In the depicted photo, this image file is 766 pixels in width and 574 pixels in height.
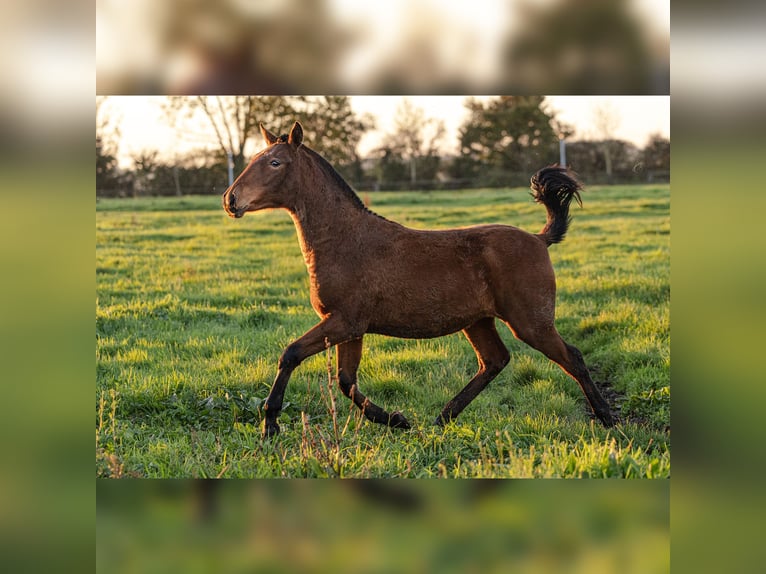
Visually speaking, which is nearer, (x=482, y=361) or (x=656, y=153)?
(x=482, y=361)

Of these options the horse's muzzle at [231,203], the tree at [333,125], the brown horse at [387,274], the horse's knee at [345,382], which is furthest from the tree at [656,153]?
the horse's muzzle at [231,203]

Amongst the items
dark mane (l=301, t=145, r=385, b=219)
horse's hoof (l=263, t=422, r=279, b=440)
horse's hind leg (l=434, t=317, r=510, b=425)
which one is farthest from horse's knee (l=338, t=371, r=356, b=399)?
dark mane (l=301, t=145, r=385, b=219)

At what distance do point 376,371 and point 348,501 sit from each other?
4.58 m

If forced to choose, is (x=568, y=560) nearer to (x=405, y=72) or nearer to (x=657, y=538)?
(x=657, y=538)

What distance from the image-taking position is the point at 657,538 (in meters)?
2.14

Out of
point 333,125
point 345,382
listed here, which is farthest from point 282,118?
point 345,382

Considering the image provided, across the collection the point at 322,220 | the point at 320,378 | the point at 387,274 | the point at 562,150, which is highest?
the point at 562,150

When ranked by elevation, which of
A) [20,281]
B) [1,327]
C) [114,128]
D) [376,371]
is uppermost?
[114,128]

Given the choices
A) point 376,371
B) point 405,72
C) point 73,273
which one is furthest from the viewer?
point 376,371

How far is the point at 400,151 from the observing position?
595 inches

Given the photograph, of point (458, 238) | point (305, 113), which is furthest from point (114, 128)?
point (458, 238)

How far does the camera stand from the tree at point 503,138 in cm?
1736

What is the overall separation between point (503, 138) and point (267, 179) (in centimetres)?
1404

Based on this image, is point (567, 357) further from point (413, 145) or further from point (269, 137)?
point (413, 145)
